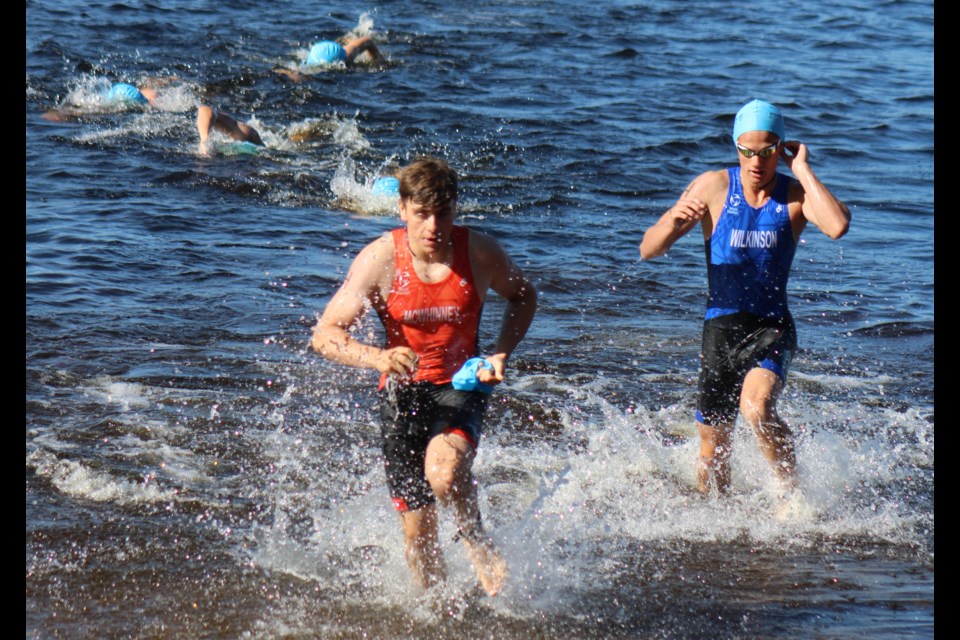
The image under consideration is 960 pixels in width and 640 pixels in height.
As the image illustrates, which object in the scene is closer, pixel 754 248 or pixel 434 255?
pixel 434 255

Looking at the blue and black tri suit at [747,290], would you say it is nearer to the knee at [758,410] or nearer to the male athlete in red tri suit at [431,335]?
the knee at [758,410]

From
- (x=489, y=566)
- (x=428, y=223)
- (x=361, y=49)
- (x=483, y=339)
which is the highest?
(x=361, y=49)

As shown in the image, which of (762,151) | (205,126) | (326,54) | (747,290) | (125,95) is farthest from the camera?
(326,54)

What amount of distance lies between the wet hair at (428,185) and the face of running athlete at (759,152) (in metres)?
1.83

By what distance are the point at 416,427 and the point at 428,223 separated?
0.93 metres

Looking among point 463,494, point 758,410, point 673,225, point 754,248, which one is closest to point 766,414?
point 758,410

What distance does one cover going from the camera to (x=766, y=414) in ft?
20.4

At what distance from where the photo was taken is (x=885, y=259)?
489 inches

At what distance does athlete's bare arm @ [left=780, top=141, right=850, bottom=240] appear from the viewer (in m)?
6.08

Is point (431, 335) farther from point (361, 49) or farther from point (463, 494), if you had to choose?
point (361, 49)

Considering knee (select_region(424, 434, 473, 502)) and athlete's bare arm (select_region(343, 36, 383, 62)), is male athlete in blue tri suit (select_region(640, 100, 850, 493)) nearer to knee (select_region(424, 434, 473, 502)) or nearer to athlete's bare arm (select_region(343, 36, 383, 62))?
knee (select_region(424, 434, 473, 502))

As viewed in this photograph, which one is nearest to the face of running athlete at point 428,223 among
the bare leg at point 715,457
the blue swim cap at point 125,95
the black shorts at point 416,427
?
the black shorts at point 416,427

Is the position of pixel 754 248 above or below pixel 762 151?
below
